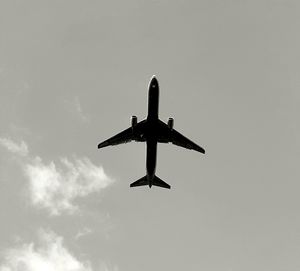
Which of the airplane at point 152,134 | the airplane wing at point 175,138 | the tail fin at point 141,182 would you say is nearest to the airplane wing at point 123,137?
the airplane at point 152,134

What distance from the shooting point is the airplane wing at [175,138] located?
73.0 m

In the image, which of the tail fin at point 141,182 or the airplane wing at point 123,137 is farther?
the tail fin at point 141,182

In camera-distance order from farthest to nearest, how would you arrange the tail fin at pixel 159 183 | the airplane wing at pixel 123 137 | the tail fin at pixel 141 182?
the tail fin at pixel 159 183 → the tail fin at pixel 141 182 → the airplane wing at pixel 123 137

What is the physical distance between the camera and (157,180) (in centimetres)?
8206

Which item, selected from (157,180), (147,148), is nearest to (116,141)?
(147,148)

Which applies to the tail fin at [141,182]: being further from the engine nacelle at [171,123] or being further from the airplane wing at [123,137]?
the engine nacelle at [171,123]

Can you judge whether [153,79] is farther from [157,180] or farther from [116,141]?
[157,180]

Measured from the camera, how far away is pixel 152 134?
73250 mm

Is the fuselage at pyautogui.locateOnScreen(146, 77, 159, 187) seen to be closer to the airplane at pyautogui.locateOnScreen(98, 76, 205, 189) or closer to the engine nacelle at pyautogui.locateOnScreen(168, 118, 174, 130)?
the airplane at pyautogui.locateOnScreen(98, 76, 205, 189)

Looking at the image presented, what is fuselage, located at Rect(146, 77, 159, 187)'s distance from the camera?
69688 mm

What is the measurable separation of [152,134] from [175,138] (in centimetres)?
364

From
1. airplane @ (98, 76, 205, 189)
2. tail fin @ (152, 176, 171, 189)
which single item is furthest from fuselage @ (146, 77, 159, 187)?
tail fin @ (152, 176, 171, 189)

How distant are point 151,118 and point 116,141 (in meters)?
6.97

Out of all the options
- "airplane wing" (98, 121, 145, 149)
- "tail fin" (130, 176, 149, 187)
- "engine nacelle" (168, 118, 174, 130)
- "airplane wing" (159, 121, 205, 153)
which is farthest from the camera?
"tail fin" (130, 176, 149, 187)
